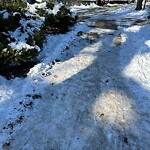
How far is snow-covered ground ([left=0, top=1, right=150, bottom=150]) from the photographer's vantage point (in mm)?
6609

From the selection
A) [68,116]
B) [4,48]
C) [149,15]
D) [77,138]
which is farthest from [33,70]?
[149,15]

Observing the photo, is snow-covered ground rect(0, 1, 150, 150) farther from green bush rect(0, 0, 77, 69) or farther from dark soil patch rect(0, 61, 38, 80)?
green bush rect(0, 0, 77, 69)

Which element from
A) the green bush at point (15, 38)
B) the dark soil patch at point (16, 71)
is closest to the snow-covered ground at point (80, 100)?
the dark soil patch at point (16, 71)

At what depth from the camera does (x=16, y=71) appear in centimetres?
970

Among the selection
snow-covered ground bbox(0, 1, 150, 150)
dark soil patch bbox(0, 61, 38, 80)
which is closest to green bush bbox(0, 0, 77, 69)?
dark soil patch bbox(0, 61, 38, 80)

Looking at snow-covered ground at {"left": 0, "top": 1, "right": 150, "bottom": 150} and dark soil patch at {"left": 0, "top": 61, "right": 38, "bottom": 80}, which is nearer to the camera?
→ snow-covered ground at {"left": 0, "top": 1, "right": 150, "bottom": 150}

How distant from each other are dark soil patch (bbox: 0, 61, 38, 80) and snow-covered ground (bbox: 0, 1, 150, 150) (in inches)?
9.0

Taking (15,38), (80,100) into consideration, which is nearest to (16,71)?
(15,38)

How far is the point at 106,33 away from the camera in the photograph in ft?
48.6

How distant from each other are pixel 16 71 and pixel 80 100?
8.71 ft

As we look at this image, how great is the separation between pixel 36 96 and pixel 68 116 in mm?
1346

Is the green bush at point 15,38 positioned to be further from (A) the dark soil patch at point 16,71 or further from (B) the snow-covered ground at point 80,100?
(B) the snow-covered ground at point 80,100

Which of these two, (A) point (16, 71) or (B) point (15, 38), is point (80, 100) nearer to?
(A) point (16, 71)

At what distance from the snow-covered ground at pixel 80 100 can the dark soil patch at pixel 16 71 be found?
229mm
